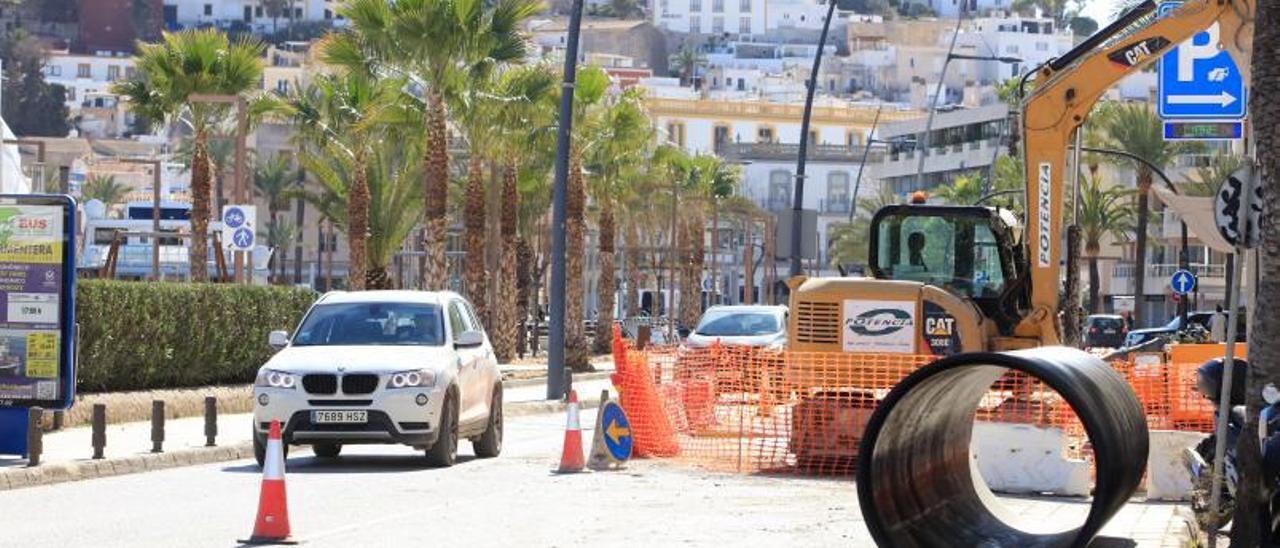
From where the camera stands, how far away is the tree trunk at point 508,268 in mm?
58094

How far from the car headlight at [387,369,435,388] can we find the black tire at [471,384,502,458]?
2335mm

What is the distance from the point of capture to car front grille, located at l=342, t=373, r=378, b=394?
73.0 feet

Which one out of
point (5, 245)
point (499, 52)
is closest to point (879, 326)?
point (5, 245)

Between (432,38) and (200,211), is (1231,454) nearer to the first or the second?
(432,38)

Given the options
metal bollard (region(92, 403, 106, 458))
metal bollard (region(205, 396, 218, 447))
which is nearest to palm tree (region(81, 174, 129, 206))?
metal bollard (region(205, 396, 218, 447))

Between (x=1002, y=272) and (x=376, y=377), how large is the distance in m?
6.84

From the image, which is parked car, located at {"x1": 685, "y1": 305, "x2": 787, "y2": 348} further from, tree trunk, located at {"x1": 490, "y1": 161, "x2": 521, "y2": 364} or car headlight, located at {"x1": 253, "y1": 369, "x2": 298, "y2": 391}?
car headlight, located at {"x1": 253, "y1": 369, "x2": 298, "y2": 391}

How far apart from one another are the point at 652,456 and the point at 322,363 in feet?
13.1

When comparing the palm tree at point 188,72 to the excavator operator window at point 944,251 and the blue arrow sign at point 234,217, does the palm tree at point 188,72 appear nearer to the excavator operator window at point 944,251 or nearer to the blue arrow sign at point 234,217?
the blue arrow sign at point 234,217

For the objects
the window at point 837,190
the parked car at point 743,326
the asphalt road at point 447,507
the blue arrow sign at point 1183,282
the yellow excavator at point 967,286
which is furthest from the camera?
the window at point 837,190

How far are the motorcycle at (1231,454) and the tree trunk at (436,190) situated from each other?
32.8 metres

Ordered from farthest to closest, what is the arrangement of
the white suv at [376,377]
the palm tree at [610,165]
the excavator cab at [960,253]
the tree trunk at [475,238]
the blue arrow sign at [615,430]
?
the palm tree at [610,165] → the tree trunk at [475,238] → the excavator cab at [960,253] → the blue arrow sign at [615,430] → the white suv at [376,377]

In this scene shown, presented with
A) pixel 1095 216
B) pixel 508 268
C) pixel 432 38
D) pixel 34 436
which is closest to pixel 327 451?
pixel 34 436

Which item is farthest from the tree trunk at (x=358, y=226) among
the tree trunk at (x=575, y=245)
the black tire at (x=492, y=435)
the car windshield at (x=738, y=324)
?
the black tire at (x=492, y=435)
